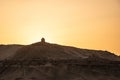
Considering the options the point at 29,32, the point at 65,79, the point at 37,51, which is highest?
the point at 29,32

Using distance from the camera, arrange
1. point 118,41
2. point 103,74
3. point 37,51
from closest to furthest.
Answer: point 103,74 → point 37,51 → point 118,41

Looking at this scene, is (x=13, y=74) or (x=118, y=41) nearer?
(x=13, y=74)

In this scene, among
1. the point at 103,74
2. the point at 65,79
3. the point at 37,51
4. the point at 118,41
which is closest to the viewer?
the point at 65,79

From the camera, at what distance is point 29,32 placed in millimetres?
2201

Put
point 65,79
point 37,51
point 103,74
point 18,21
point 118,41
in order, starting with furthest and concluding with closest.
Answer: point 118,41 → point 18,21 → point 37,51 → point 103,74 → point 65,79

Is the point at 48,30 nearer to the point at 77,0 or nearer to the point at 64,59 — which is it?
the point at 77,0

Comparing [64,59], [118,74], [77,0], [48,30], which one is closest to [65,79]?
[64,59]

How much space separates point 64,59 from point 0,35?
121 centimetres

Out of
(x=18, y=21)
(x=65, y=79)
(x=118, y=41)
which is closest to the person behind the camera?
(x=65, y=79)

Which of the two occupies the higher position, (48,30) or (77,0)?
(77,0)

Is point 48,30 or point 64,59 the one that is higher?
point 48,30

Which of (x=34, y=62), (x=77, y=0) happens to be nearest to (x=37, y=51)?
(x=34, y=62)

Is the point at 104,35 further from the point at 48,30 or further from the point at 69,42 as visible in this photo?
the point at 48,30

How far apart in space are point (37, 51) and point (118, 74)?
522 millimetres
